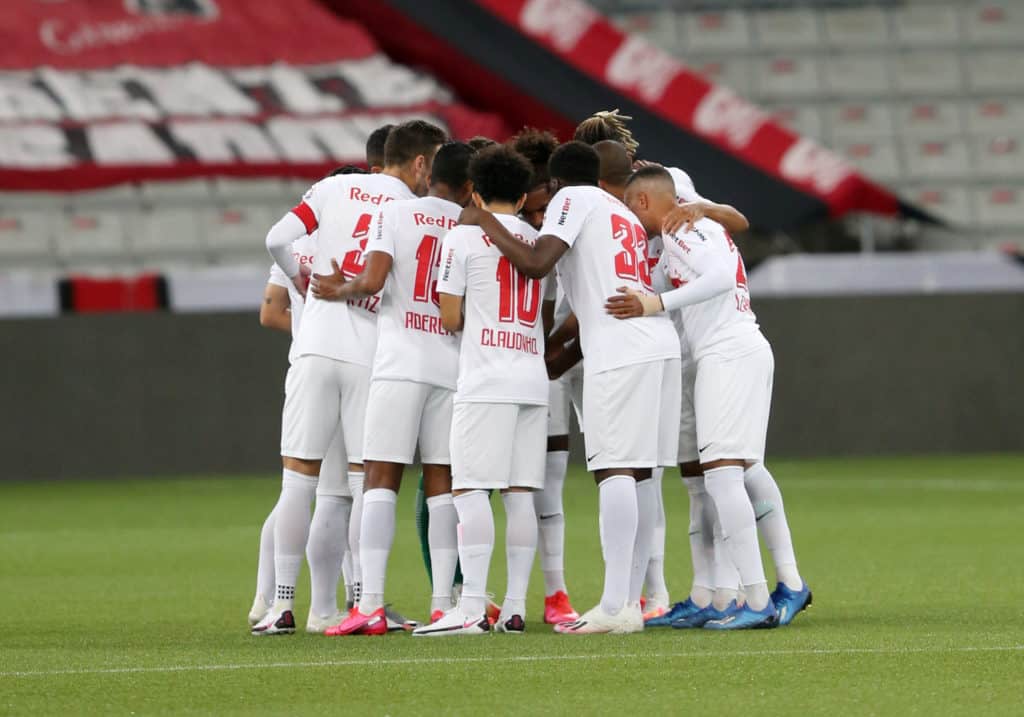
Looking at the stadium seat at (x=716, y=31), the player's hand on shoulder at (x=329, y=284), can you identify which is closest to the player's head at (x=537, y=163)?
the player's hand on shoulder at (x=329, y=284)

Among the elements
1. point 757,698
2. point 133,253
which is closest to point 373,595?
point 757,698

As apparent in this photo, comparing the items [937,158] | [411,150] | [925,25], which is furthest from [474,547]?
[925,25]

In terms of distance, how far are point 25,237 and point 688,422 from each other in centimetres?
1434

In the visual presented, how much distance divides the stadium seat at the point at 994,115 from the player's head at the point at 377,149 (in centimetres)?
1664

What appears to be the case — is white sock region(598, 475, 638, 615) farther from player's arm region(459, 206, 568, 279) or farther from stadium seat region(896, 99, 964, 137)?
stadium seat region(896, 99, 964, 137)

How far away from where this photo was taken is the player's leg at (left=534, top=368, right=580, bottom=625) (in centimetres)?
709

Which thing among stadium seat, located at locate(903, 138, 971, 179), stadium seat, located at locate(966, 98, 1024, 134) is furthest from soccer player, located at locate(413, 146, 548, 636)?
stadium seat, located at locate(966, 98, 1024, 134)

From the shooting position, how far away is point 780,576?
6.76 meters

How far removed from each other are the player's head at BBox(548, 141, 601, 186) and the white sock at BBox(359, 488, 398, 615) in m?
1.34

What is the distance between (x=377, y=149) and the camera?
723 cm

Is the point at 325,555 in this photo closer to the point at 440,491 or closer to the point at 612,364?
the point at 440,491

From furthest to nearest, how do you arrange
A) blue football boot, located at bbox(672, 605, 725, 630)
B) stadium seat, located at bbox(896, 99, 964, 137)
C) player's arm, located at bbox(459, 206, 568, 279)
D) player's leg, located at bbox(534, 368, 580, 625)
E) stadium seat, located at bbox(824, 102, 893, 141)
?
1. stadium seat, located at bbox(896, 99, 964, 137)
2. stadium seat, located at bbox(824, 102, 893, 141)
3. player's leg, located at bbox(534, 368, 580, 625)
4. blue football boot, located at bbox(672, 605, 725, 630)
5. player's arm, located at bbox(459, 206, 568, 279)

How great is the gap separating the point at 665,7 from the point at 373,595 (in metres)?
18.0

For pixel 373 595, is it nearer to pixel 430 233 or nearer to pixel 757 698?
pixel 430 233
